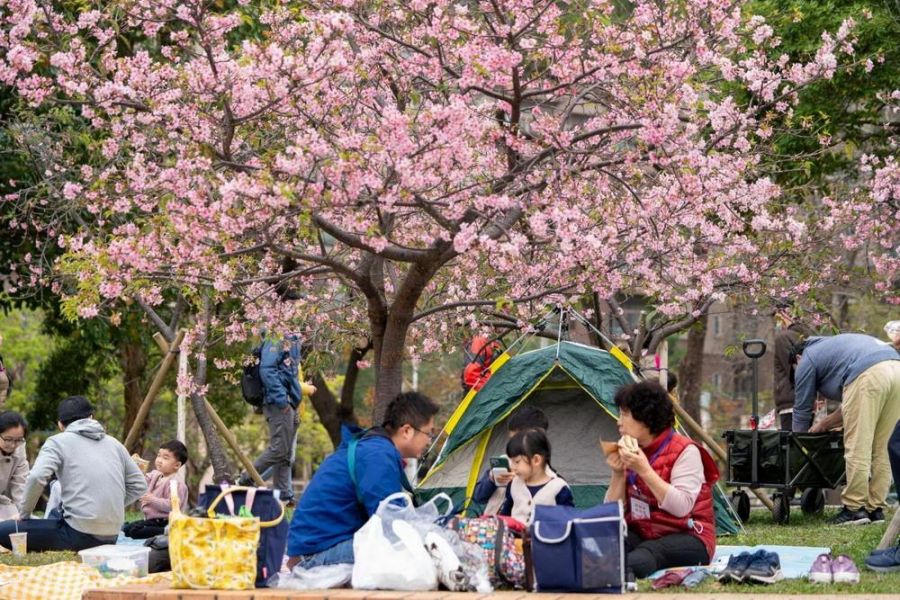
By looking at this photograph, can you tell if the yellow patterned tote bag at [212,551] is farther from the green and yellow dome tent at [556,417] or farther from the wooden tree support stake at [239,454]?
the wooden tree support stake at [239,454]

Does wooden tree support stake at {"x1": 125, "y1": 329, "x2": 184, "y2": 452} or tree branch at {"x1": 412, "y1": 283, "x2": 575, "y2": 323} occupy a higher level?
tree branch at {"x1": 412, "y1": 283, "x2": 575, "y2": 323}

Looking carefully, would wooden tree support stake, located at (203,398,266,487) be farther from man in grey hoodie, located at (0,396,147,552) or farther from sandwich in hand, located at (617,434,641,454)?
sandwich in hand, located at (617,434,641,454)

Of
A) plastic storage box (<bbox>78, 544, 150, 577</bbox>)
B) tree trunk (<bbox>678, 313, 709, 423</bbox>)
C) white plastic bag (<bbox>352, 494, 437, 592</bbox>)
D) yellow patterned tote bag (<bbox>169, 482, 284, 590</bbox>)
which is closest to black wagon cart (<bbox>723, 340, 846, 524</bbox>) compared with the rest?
plastic storage box (<bbox>78, 544, 150, 577</bbox>)

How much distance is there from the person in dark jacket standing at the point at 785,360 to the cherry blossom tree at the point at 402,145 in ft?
5.75

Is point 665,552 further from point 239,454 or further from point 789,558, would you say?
point 239,454

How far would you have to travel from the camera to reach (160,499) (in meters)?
9.82

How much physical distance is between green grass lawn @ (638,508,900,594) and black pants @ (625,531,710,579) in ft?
0.38

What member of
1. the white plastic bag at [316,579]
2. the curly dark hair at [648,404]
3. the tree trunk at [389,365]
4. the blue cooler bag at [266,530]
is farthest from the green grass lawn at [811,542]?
the tree trunk at [389,365]

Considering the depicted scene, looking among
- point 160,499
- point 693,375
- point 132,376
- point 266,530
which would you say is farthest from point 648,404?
point 132,376

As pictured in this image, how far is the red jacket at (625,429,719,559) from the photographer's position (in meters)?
6.55

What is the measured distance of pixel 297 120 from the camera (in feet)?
27.9

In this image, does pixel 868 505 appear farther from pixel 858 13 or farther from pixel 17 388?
pixel 17 388

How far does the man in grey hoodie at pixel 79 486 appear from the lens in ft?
28.4

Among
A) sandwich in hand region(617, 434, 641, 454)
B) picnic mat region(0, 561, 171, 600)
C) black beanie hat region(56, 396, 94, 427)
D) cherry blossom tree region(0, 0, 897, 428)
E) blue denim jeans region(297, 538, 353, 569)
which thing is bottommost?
picnic mat region(0, 561, 171, 600)
